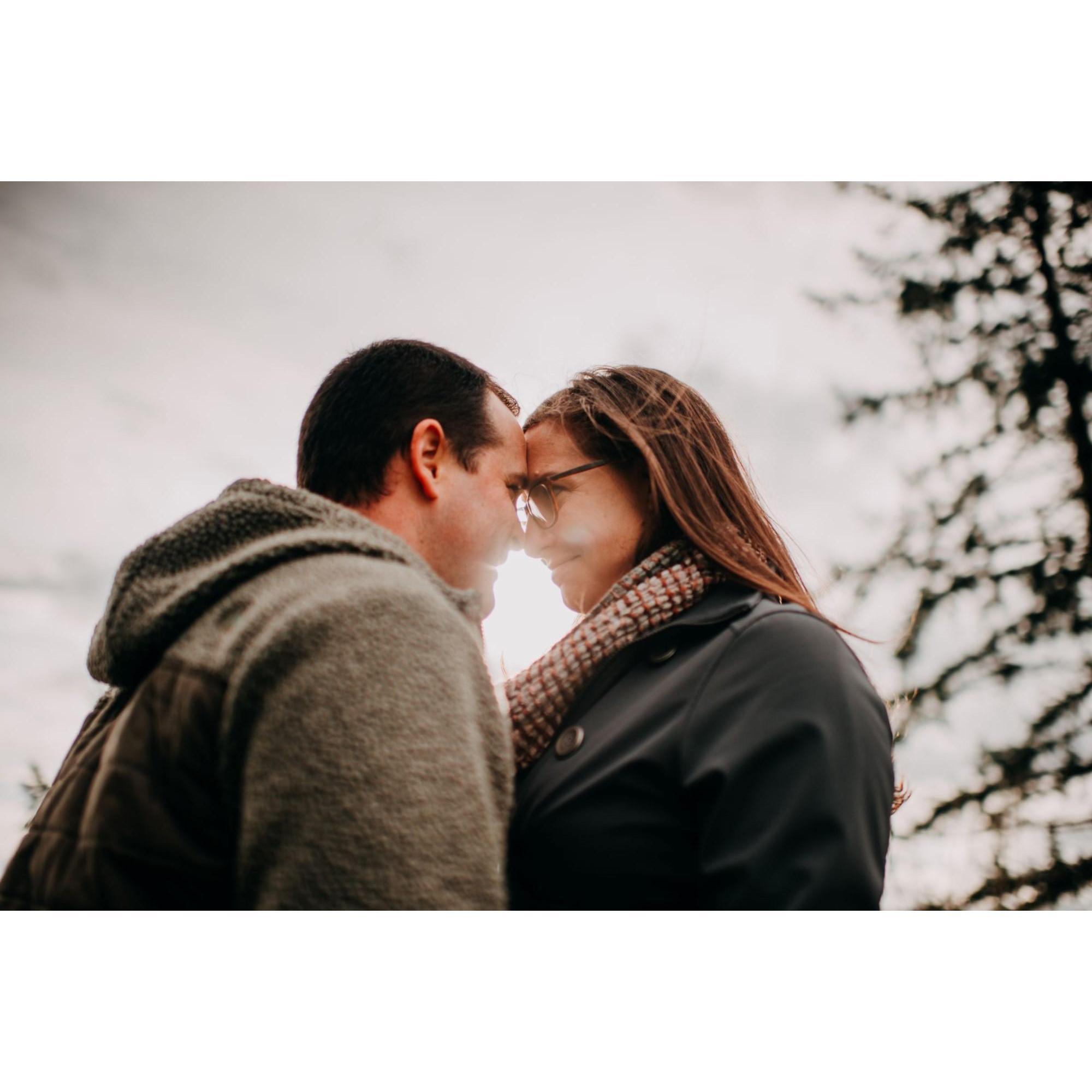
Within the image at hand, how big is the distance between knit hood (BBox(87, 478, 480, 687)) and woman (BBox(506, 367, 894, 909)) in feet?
1.23

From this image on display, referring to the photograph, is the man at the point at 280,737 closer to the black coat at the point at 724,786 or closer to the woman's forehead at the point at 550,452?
the black coat at the point at 724,786

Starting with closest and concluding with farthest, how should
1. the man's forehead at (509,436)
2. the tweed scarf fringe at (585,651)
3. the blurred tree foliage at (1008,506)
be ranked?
the tweed scarf fringe at (585,651)
the man's forehead at (509,436)
the blurred tree foliage at (1008,506)

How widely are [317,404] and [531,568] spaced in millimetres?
669

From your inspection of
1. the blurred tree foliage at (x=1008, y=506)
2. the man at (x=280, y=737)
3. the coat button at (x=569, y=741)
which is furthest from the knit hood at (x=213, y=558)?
the blurred tree foliage at (x=1008, y=506)

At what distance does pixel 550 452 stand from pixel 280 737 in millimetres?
1206

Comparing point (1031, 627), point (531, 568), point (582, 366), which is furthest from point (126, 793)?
point (1031, 627)

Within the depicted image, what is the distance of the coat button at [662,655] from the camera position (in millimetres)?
1461

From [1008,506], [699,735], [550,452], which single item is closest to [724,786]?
[699,735]

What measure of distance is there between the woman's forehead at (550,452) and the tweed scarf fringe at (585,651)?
0.46 metres

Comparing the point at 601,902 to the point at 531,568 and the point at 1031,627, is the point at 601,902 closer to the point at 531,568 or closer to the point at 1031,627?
the point at 531,568

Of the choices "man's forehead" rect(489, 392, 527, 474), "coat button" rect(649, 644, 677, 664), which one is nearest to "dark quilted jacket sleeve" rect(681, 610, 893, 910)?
"coat button" rect(649, 644, 677, 664)

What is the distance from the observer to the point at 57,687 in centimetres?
241

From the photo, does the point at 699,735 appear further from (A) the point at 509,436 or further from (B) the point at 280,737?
(A) the point at 509,436

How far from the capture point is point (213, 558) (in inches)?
44.6
